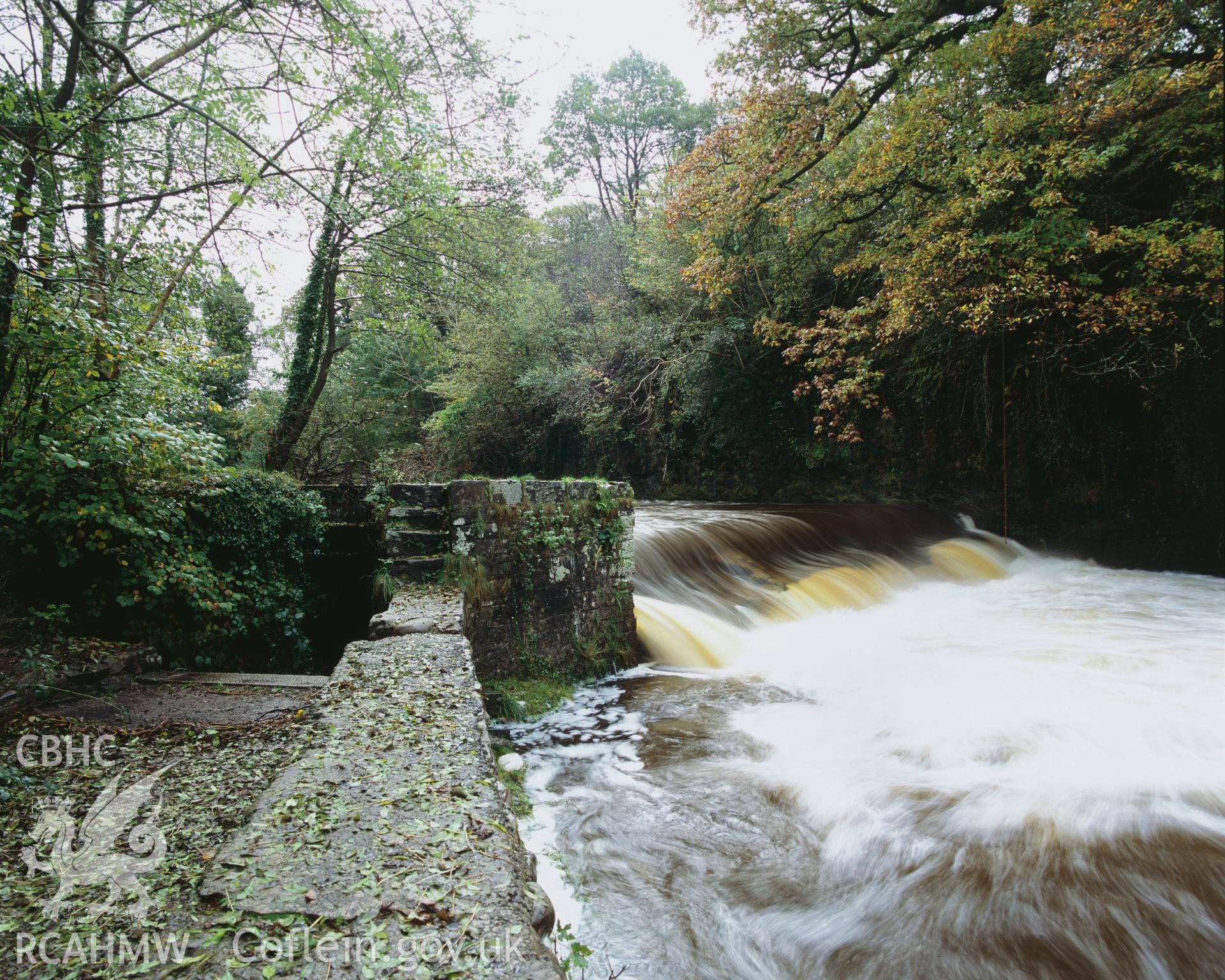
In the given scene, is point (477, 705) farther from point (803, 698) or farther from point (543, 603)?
point (803, 698)

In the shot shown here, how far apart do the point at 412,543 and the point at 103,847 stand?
8.67ft

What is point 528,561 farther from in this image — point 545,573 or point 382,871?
point 382,871

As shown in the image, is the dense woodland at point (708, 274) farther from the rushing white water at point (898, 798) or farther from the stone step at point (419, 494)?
the rushing white water at point (898, 798)

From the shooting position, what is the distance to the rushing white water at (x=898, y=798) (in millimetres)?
2314

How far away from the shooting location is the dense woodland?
13.7 feet

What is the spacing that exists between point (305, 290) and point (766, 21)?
9.72 meters

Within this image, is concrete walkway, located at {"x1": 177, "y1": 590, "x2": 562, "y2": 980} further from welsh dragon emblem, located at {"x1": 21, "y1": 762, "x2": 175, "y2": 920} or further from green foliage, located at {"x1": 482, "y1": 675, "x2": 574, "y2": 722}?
green foliage, located at {"x1": 482, "y1": 675, "x2": 574, "y2": 722}

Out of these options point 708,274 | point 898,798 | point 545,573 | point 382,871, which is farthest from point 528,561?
point 708,274

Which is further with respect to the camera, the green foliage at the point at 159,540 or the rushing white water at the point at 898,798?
the green foliage at the point at 159,540

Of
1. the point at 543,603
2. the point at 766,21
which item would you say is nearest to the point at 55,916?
the point at 543,603

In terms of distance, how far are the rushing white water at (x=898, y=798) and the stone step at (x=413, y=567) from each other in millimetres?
1440

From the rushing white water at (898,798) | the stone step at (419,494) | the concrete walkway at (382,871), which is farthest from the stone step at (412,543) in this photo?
the concrete walkway at (382,871)

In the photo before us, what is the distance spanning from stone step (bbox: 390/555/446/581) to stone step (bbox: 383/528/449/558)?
0.07 meters

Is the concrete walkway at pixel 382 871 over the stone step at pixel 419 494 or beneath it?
beneath
